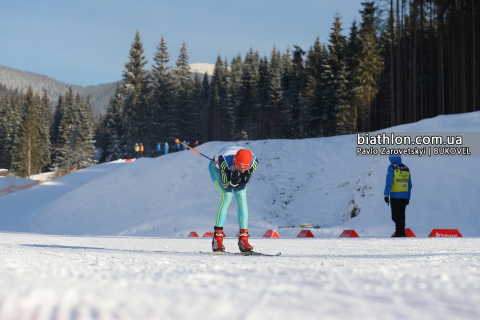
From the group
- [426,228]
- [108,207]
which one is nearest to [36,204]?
[108,207]

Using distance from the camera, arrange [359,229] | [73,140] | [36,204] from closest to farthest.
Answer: [359,229], [36,204], [73,140]

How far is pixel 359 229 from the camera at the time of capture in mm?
11992

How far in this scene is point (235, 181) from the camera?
214 inches

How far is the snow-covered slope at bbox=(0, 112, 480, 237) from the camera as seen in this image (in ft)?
39.4

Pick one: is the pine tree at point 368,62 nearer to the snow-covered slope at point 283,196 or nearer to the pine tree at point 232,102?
the snow-covered slope at point 283,196

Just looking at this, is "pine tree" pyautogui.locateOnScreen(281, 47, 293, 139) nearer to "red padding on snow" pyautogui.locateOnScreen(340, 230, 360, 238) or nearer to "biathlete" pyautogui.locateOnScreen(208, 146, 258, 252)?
"red padding on snow" pyautogui.locateOnScreen(340, 230, 360, 238)

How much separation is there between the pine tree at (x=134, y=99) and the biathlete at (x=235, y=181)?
55.5 m

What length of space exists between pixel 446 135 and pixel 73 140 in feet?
261

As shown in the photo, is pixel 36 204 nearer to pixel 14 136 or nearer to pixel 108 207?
pixel 108 207

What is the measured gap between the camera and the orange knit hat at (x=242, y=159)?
5469mm

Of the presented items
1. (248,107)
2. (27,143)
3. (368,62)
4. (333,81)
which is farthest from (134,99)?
(368,62)

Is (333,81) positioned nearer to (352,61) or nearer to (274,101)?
(352,61)

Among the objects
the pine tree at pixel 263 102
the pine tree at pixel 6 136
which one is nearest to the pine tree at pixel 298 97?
the pine tree at pixel 263 102

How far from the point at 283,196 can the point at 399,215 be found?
321 inches
